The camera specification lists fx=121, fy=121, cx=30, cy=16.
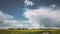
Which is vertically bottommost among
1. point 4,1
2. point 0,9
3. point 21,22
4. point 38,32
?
point 38,32

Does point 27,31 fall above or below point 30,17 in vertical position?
below

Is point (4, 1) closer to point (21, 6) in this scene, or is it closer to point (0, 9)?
point (0, 9)

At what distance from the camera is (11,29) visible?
2.12 metres

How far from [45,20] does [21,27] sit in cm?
44

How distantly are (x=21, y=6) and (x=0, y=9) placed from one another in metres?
0.37

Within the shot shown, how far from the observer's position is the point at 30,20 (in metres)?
2.13

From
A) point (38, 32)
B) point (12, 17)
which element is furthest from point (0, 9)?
point (38, 32)

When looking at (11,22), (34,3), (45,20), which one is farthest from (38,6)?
(11,22)

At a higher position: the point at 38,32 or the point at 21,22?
the point at 21,22

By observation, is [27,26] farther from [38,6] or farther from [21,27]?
[38,6]

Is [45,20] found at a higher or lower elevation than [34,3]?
lower

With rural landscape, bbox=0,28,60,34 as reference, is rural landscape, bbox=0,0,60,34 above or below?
above

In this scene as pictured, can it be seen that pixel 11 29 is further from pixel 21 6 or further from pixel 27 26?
pixel 21 6

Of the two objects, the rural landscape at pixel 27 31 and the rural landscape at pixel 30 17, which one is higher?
the rural landscape at pixel 30 17
